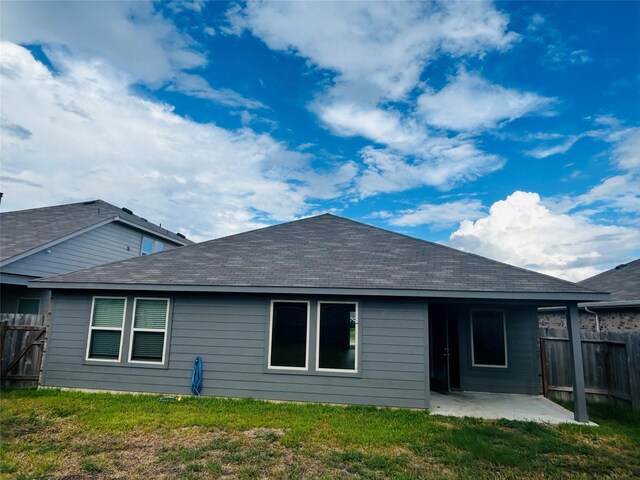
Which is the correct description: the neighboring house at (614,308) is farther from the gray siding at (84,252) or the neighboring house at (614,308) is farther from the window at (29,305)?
the window at (29,305)

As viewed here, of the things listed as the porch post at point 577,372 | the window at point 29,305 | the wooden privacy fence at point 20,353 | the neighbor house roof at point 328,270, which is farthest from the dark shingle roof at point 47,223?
the porch post at point 577,372

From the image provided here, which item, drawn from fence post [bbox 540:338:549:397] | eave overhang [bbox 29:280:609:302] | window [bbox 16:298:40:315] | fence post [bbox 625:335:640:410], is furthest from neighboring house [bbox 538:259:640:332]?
window [bbox 16:298:40:315]

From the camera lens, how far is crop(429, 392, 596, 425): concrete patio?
6.90 m

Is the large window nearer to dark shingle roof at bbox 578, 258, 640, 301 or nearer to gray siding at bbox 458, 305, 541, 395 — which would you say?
gray siding at bbox 458, 305, 541, 395

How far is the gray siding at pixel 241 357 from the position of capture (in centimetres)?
734

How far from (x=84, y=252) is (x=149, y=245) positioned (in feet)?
12.2

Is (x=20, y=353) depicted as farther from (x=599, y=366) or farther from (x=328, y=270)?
(x=599, y=366)

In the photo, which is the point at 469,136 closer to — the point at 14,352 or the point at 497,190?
the point at 497,190

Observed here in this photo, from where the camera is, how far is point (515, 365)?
912 centimetres

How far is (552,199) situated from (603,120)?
12.6 feet

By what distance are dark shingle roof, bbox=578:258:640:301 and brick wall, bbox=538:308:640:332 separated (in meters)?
0.48

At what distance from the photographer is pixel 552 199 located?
1589cm

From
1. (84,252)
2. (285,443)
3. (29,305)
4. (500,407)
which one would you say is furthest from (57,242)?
(500,407)

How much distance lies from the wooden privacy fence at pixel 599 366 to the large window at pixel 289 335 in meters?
5.74
